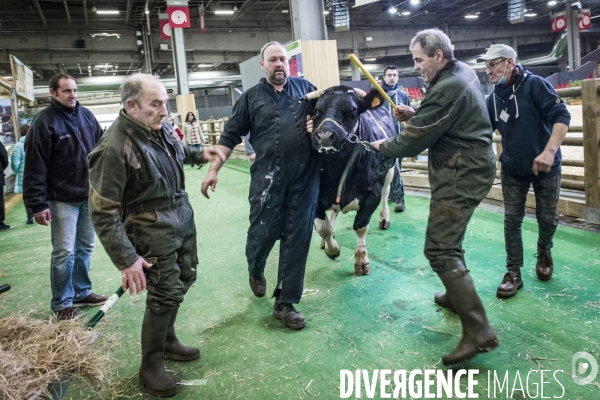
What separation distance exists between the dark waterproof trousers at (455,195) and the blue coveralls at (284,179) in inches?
38.8

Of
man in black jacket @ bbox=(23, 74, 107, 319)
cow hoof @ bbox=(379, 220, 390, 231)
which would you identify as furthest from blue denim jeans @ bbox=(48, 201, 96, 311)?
cow hoof @ bbox=(379, 220, 390, 231)

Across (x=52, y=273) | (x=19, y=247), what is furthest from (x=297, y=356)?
(x=19, y=247)

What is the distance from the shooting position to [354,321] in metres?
3.19

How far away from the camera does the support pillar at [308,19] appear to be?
7.81m

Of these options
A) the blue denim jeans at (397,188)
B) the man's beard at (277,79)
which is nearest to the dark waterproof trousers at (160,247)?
the man's beard at (277,79)

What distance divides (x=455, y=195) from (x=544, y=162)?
1.07m

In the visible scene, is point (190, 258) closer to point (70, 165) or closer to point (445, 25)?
point (70, 165)

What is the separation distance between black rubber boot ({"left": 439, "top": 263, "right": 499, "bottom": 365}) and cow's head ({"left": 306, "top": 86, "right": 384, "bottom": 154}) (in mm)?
1193

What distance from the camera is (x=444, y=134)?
256 cm

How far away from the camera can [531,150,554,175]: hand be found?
3.14m

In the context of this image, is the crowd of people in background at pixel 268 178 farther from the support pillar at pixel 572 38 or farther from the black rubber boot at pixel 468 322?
the support pillar at pixel 572 38

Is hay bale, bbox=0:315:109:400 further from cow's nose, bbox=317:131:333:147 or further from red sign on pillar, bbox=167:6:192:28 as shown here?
red sign on pillar, bbox=167:6:192:28

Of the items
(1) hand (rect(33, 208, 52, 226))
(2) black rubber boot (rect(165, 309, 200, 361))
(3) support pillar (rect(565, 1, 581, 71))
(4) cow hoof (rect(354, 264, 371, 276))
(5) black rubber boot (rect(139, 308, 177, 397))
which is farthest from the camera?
(3) support pillar (rect(565, 1, 581, 71))

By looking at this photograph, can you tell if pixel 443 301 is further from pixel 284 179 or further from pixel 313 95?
pixel 313 95
